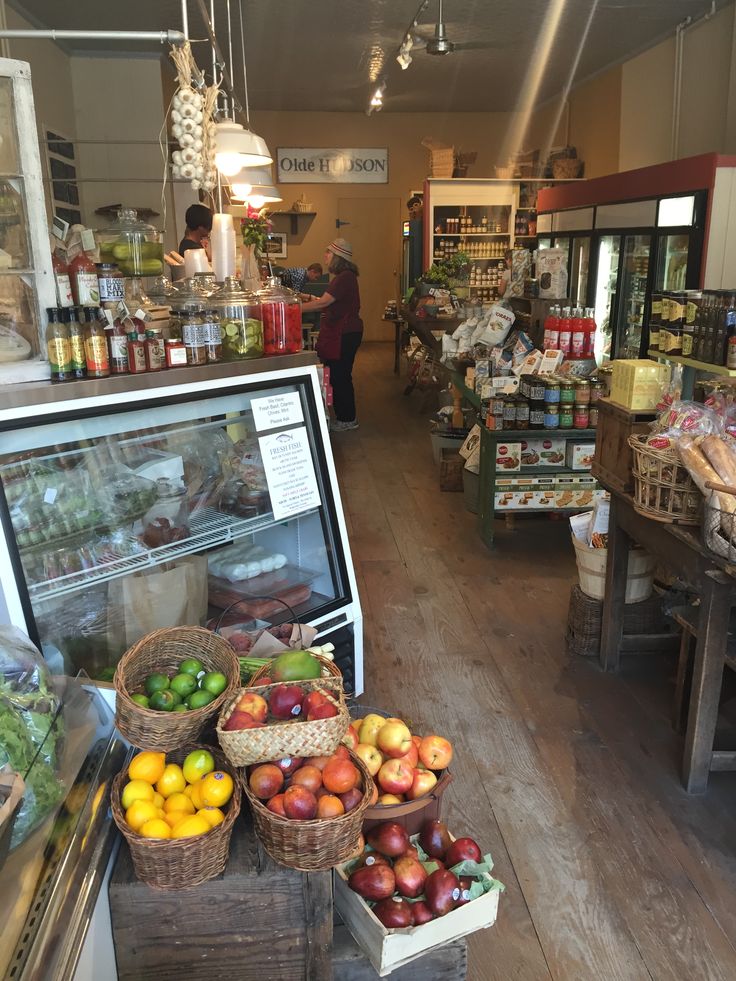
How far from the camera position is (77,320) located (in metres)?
2.25

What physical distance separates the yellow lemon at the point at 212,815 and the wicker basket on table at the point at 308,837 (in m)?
0.07

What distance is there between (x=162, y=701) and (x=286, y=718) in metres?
0.28

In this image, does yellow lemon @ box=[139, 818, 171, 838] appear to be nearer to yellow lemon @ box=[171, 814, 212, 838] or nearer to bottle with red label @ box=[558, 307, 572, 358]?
yellow lemon @ box=[171, 814, 212, 838]

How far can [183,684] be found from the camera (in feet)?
6.02

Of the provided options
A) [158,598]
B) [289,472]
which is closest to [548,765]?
[289,472]

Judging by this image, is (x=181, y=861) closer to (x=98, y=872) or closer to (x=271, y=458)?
(x=98, y=872)

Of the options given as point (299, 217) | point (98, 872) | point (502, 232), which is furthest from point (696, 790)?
point (299, 217)

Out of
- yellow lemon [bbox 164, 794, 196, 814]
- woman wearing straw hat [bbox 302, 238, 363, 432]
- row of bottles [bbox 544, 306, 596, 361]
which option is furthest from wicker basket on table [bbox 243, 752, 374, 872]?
woman wearing straw hat [bbox 302, 238, 363, 432]

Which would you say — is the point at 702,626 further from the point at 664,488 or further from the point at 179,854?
the point at 179,854

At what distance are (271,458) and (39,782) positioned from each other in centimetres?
131

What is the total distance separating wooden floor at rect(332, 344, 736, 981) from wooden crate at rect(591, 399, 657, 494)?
0.87 m

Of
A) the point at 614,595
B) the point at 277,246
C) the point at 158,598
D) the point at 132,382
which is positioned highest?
the point at 277,246

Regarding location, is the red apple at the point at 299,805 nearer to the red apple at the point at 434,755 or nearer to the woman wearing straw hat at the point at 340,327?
Result: the red apple at the point at 434,755

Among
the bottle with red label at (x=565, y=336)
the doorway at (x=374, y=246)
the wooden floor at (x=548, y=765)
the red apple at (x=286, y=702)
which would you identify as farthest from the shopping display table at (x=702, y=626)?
the doorway at (x=374, y=246)
